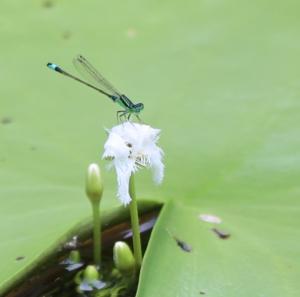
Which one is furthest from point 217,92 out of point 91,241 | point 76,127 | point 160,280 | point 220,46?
point 160,280

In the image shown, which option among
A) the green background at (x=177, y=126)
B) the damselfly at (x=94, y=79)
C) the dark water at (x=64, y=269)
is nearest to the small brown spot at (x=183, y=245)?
the green background at (x=177, y=126)

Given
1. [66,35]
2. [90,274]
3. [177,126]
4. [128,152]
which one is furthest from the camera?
[66,35]

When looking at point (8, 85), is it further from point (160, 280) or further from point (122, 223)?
point (160, 280)

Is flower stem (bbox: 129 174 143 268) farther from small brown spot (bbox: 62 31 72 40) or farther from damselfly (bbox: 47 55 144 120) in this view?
small brown spot (bbox: 62 31 72 40)

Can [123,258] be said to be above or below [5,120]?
below

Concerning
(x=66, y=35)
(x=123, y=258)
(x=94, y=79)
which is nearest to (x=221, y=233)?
(x=123, y=258)

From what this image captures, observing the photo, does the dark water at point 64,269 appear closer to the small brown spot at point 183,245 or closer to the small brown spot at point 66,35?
the small brown spot at point 183,245

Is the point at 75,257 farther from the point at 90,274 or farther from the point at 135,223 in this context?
the point at 135,223
